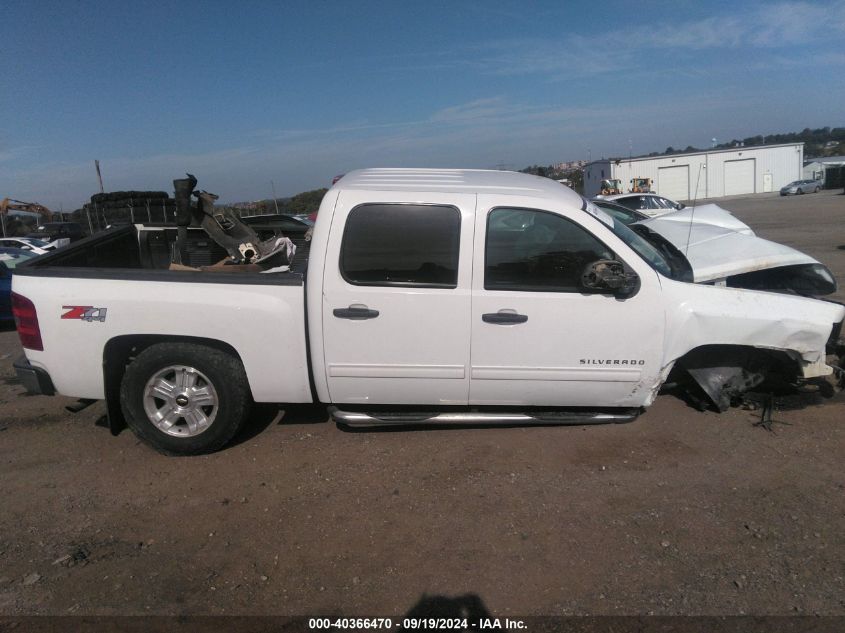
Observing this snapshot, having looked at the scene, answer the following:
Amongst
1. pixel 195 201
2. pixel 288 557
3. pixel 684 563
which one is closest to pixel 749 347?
pixel 684 563

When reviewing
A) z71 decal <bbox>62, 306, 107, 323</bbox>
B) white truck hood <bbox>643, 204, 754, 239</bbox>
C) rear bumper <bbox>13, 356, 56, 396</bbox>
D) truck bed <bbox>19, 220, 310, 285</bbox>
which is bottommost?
rear bumper <bbox>13, 356, 56, 396</bbox>

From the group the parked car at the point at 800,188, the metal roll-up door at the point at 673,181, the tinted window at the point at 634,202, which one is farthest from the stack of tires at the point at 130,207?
the metal roll-up door at the point at 673,181

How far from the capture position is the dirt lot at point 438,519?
118 inches

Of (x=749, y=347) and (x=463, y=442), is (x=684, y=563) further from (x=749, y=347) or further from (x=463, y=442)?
(x=749, y=347)

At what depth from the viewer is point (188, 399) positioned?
422cm

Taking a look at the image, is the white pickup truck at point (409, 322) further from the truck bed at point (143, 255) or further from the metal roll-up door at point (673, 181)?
the metal roll-up door at point (673, 181)

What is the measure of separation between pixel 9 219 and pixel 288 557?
37.4 m

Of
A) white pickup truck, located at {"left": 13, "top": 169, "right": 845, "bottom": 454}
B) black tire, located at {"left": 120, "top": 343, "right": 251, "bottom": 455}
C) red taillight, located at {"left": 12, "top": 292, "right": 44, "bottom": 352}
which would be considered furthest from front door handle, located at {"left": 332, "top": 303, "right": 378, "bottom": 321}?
red taillight, located at {"left": 12, "top": 292, "right": 44, "bottom": 352}

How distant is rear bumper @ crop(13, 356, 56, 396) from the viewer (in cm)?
423

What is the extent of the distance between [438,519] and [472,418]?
83cm

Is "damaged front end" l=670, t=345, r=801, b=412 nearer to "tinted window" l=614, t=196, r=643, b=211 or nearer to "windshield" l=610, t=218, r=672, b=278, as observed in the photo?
"windshield" l=610, t=218, r=672, b=278

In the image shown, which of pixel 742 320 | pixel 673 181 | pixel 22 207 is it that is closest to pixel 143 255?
pixel 742 320

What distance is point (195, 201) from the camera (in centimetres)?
512

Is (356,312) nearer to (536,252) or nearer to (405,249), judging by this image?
(405,249)
